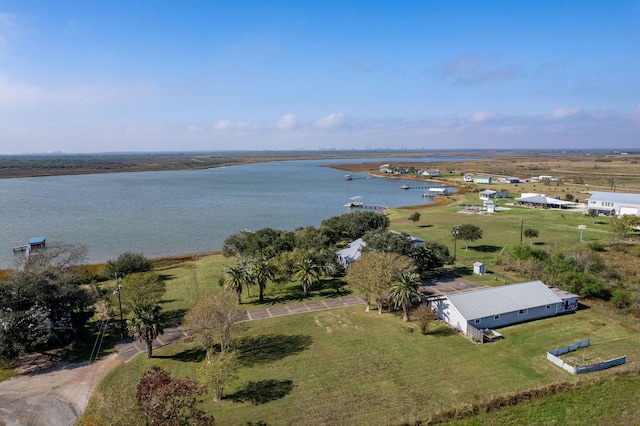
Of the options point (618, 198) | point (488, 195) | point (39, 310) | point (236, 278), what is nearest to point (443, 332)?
point (236, 278)

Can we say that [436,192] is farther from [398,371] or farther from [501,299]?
[398,371]

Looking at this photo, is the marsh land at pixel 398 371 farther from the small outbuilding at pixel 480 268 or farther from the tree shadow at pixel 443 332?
the small outbuilding at pixel 480 268

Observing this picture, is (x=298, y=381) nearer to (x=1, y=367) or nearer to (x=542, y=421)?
(x=542, y=421)

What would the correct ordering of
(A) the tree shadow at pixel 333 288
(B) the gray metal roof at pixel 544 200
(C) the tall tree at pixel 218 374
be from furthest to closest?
(B) the gray metal roof at pixel 544 200 → (A) the tree shadow at pixel 333 288 → (C) the tall tree at pixel 218 374

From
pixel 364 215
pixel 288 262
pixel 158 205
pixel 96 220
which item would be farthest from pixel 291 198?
pixel 288 262

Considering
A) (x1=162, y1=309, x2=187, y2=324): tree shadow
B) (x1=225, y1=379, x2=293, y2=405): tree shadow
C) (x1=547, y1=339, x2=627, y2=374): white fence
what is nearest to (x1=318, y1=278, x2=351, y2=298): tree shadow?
(x1=162, y1=309, x2=187, y2=324): tree shadow

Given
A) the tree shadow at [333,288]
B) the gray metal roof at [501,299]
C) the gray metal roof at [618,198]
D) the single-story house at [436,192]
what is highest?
the gray metal roof at [618,198]

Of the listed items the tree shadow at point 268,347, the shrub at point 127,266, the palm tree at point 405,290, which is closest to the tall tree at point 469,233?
the palm tree at point 405,290
